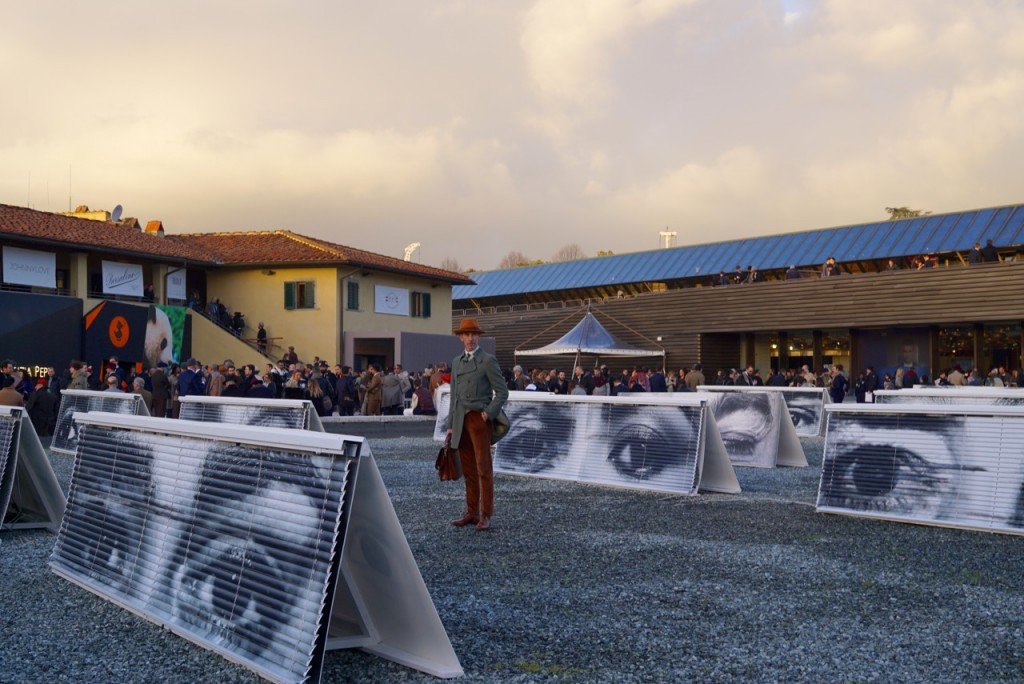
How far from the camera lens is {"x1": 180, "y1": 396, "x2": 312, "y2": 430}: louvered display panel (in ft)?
42.1

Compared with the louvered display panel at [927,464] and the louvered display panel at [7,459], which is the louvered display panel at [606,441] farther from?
the louvered display panel at [7,459]

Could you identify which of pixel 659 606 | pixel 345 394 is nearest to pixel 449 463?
pixel 659 606

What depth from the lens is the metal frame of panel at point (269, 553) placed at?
4199mm

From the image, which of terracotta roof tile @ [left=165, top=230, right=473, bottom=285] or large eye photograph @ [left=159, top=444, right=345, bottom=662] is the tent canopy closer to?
terracotta roof tile @ [left=165, top=230, right=473, bottom=285]

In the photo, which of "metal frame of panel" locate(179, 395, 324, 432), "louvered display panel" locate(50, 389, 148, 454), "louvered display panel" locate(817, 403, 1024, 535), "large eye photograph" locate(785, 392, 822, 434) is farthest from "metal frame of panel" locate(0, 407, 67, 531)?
"large eye photograph" locate(785, 392, 822, 434)

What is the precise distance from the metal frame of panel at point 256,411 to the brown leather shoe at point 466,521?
12.6ft

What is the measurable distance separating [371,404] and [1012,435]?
17134 mm

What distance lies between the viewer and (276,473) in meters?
4.58

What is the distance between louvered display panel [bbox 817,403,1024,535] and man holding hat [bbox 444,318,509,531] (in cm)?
323

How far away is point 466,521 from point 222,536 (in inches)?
160

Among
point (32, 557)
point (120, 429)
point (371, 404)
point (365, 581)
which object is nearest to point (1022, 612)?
point (365, 581)

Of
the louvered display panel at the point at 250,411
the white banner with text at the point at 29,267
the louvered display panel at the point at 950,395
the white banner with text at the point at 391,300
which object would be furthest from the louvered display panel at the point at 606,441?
the white banner with text at the point at 391,300

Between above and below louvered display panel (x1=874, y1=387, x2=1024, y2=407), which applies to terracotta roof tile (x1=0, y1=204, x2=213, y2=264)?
above

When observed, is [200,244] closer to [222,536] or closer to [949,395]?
[949,395]
